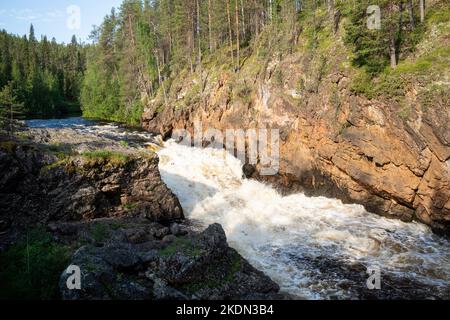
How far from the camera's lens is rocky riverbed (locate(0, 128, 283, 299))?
1106 centimetres

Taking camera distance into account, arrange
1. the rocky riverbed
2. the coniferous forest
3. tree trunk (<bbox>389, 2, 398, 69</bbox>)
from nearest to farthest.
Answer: the rocky riverbed
tree trunk (<bbox>389, 2, 398, 69</bbox>)
the coniferous forest

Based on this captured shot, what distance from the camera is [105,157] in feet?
56.9

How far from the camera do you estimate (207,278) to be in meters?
11.6

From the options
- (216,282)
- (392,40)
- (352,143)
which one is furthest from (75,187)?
(392,40)

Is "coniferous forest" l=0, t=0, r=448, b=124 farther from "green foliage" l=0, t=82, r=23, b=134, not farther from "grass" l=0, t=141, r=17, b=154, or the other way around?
"grass" l=0, t=141, r=17, b=154

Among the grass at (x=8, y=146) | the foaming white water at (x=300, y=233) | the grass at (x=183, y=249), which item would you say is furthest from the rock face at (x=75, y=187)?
the grass at (x=183, y=249)

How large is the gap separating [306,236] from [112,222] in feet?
32.5

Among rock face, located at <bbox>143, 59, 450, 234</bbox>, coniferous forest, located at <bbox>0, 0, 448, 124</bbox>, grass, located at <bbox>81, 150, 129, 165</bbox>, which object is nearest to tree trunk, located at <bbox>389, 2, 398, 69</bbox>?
coniferous forest, located at <bbox>0, 0, 448, 124</bbox>

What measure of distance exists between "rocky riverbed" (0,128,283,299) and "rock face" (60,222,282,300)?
3 cm

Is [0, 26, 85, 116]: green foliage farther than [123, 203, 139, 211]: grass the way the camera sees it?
Yes

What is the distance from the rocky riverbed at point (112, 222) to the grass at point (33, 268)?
45 centimetres

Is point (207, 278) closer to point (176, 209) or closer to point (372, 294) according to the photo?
point (372, 294)

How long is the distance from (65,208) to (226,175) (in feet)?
44.8

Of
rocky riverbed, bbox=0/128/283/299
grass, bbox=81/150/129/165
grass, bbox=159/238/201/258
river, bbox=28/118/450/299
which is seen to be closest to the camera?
rocky riverbed, bbox=0/128/283/299
